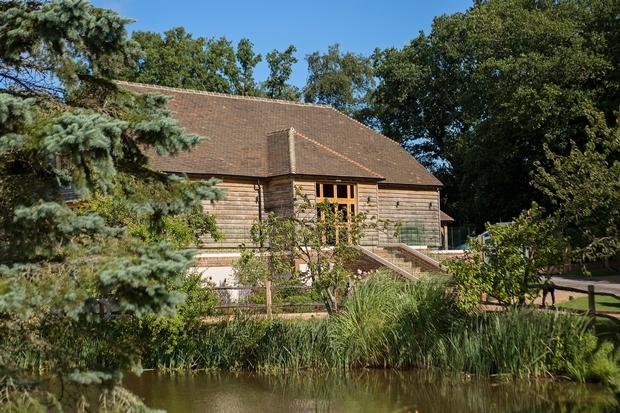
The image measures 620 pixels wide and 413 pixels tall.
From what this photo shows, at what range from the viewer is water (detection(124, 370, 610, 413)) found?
10992 mm

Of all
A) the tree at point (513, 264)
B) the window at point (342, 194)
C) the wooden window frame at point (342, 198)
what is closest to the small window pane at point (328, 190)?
the window at point (342, 194)

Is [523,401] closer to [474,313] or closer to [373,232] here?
[474,313]

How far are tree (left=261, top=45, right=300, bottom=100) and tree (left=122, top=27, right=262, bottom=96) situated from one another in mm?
1299

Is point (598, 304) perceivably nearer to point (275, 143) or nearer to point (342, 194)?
point (342, 194)

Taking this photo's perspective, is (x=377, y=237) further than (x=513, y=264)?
Yes

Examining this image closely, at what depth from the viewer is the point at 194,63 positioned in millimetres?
45156

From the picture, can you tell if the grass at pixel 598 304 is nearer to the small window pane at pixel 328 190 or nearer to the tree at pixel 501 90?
the small window pane at pixel 328 190

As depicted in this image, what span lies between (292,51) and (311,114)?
1913cm

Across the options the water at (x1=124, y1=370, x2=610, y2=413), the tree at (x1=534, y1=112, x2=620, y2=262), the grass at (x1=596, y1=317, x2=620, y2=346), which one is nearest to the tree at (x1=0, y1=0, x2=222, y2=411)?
the water at (x1=124, y1=370, x2=610, y2=413)

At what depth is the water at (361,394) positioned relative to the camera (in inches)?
433

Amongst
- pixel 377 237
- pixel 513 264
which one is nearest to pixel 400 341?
pixel 513 264

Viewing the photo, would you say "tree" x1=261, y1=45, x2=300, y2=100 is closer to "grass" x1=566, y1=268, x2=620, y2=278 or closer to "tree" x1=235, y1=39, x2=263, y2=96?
"tree" x1=235, y1=39, x2=263, y2=96

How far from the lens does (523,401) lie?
36.2 ft

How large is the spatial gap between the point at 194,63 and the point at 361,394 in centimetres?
3629
